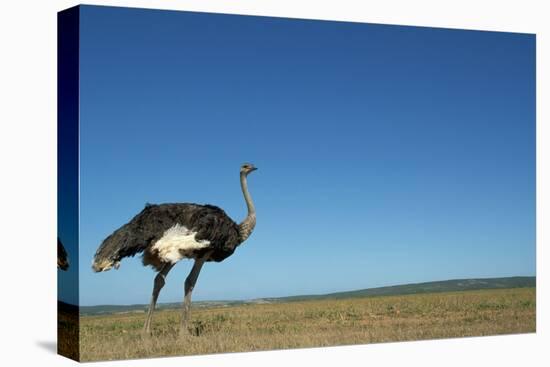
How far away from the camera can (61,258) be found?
20.0 metres

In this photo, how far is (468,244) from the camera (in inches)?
899

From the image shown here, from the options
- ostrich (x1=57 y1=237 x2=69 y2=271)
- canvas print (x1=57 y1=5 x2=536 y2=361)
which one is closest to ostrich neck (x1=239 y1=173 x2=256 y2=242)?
canvas print (x1=57 y1=5 x2=536 y2=361)

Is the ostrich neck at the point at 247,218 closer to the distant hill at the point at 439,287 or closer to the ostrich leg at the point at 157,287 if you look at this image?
the distant hill at the point at 439,287

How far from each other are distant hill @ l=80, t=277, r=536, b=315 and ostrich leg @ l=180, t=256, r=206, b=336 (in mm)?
123

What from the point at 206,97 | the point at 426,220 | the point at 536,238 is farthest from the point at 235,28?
the point at 536,238

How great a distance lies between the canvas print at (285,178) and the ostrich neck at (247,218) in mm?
35

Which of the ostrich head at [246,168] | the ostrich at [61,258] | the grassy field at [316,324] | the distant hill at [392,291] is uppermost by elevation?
the ostrich head at [246,168]

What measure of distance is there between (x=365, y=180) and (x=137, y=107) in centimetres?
411

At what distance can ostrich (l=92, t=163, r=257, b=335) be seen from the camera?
778 inches

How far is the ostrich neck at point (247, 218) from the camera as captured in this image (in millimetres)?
20938

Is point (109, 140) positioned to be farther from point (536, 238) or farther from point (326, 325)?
point (536, 238)

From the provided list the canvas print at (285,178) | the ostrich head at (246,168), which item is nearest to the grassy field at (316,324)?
the canvas print at (285,178)

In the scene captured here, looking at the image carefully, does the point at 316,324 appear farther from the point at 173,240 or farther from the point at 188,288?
the point at 173,240

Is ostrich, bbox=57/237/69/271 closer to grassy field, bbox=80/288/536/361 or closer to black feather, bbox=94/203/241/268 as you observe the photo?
black feather, bbox=94/203/241/268
